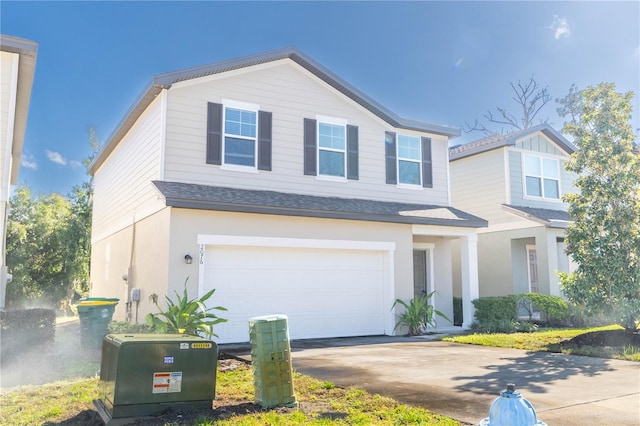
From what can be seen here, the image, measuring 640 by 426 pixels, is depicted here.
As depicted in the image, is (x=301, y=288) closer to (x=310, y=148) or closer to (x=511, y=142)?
(x=310, y=148)

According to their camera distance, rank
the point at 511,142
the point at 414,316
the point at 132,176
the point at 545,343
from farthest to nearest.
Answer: the point at 511,142 → the point at 132,176 → the point at 414,316 → the point at 545,343

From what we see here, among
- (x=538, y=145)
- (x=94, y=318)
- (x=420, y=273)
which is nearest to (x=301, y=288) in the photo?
(x=94, y=318)

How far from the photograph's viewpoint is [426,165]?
15430mm

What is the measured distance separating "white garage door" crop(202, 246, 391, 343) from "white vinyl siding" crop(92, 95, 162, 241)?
7.57 feet

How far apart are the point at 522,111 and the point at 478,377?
31.4 m

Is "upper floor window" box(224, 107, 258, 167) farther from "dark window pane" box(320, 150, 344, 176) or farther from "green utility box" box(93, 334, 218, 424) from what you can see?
"green utility box" box(93, 334, 218, 424)

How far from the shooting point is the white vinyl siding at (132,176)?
1223 cm

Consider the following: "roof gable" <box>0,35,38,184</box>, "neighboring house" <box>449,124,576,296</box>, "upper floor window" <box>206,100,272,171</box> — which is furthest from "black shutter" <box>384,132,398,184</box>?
"roof gable" <box>0,35,38,184</box>

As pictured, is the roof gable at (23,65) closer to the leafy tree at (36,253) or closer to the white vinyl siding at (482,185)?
the leafy tree at (36,253)

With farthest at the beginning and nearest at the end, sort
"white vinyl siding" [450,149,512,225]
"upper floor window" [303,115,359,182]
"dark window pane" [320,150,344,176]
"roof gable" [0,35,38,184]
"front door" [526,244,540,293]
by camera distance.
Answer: "front door" [526,244,540,293], "white vinyl siding" [450,149,512,225], "dark window pane" [320,150,344,176], "upper floor window" [303,115,359,182], "roof gable" [0,35,38,184]

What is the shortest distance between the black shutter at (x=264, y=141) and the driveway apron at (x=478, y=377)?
4561 millimetres

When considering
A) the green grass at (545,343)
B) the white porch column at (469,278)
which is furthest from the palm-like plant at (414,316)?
the white porch column at (469,278)

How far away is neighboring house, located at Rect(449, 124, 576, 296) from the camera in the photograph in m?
17.1

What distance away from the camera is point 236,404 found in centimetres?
580
